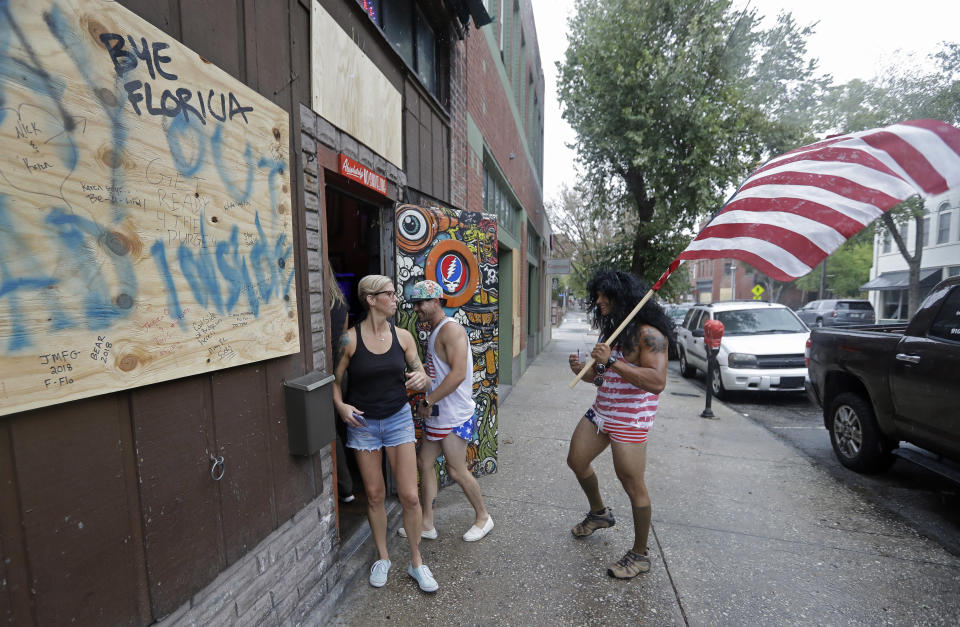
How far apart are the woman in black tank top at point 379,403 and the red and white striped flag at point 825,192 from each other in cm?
192

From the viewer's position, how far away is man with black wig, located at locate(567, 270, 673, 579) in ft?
8.55

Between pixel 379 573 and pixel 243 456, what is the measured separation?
127 centimetres

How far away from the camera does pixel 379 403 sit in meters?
2.58

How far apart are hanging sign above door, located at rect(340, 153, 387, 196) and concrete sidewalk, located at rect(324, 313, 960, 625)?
255cm

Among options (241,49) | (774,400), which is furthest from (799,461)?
(241,49)

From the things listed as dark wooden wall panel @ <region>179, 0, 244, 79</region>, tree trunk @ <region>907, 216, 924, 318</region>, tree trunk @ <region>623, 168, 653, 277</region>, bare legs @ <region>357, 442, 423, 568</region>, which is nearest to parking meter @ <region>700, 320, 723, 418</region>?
bare legs @ <region>357, 442, 423, 568</region>

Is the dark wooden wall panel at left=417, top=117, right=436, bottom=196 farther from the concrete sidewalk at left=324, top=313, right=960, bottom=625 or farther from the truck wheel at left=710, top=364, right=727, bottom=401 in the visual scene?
the truck wheel at left=710, top=364, right=727, bottom=401

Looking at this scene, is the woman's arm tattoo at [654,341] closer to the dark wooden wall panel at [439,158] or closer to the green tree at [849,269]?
the dark wooden wall panel at [439,158]

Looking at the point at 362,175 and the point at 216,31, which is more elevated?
the point at 216,31

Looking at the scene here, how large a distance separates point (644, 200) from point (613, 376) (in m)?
13.2

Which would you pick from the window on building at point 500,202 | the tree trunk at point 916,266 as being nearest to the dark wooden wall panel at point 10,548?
the window on building at point 500,202

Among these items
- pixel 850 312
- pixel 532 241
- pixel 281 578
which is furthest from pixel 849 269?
pixel 281 578

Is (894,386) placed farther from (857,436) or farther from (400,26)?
(400,26)

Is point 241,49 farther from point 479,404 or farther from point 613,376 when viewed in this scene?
point 479,404
